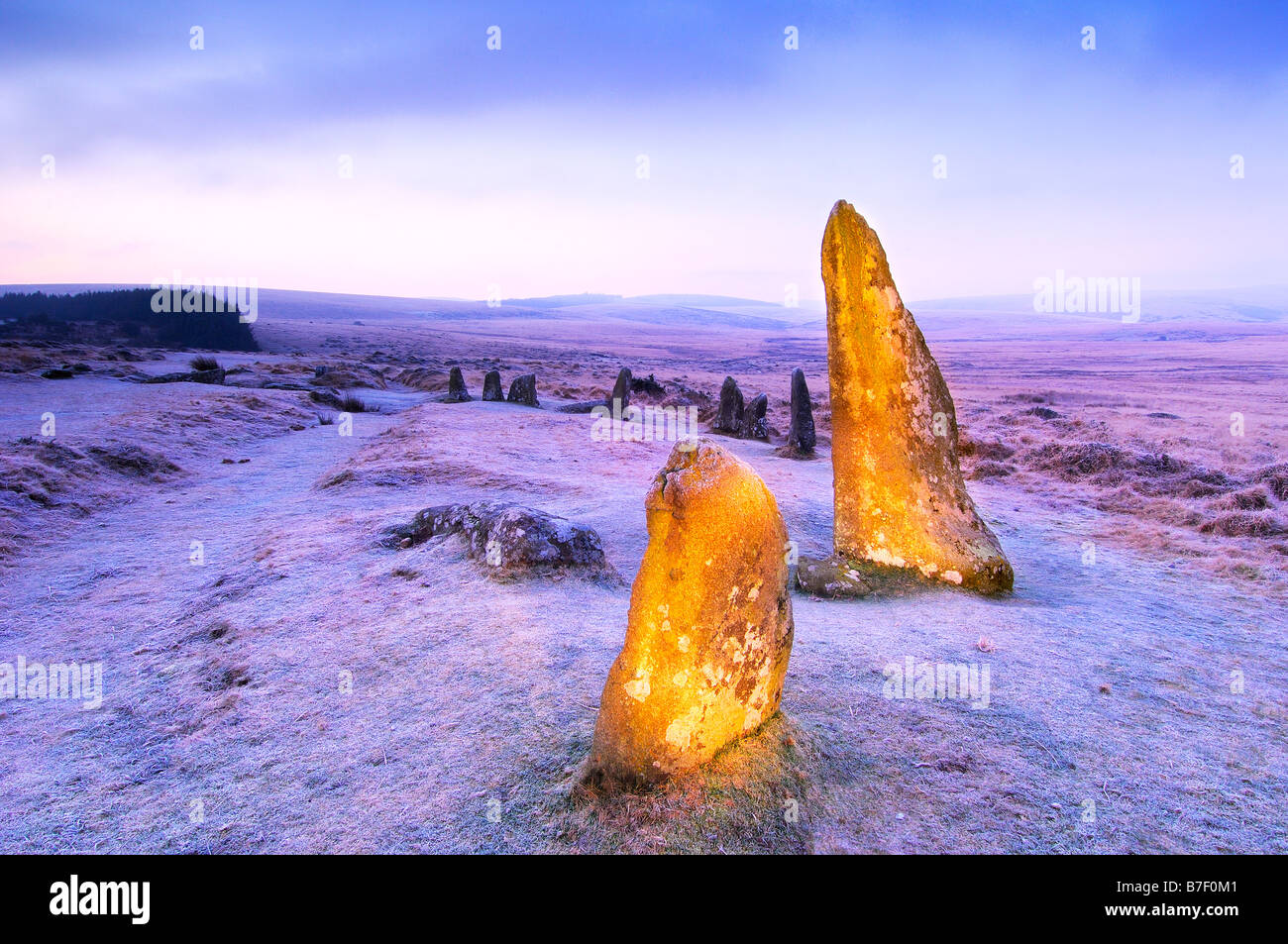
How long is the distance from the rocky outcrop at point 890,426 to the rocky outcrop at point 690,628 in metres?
3.94

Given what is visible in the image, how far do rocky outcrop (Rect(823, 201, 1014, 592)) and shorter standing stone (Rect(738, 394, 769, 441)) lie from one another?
10.2 meters

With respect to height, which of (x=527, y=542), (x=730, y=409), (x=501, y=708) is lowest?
(x=501, y=708)

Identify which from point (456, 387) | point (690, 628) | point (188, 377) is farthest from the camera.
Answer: point (188, 377)

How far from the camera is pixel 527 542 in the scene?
631cm

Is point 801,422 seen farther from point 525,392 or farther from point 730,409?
point 525,392

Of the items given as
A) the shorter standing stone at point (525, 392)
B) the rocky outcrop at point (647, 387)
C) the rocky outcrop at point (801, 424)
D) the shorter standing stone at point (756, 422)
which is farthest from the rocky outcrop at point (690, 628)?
the rocky outcrop at point (647, 387)

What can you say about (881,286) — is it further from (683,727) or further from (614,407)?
(614,407)

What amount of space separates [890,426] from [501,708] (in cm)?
465

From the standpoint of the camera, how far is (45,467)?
9.86m

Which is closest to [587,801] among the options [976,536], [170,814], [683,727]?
[683,727]

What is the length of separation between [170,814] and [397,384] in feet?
88.0

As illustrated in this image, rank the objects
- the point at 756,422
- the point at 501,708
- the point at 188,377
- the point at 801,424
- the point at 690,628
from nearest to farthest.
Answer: the point at 690,628 < the point at 501,708 < the point at 801,424 < the point at 756,422 < the point at 188,377

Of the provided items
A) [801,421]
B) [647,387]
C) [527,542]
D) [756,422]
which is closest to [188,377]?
[647,387]

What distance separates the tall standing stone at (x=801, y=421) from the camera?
47.3ft
